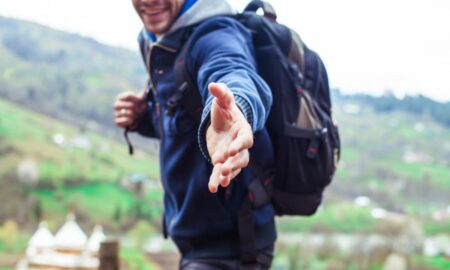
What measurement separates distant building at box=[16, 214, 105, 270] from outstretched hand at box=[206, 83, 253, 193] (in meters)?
4.93

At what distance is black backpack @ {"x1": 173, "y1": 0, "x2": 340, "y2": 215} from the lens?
1454 millimetres

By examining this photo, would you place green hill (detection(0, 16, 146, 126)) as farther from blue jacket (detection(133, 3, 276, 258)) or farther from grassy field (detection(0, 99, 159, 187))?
blue jacket (detection(133, 3, 276, 258))

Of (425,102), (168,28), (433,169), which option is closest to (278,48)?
(168,28)

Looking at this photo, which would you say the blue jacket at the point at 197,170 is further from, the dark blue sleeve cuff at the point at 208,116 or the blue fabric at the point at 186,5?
the dark blue sleeve cuff at the point at 208,116

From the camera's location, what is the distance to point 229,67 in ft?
3.94

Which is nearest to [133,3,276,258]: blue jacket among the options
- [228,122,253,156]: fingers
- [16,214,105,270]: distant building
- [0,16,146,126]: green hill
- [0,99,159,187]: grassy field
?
[228,122,253,156]: fingers

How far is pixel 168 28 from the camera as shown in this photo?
4.86 ft

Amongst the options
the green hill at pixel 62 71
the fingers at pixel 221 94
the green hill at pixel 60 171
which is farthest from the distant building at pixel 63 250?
the fingers at pixel 221 94

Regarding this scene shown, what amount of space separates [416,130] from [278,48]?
7.77 metres

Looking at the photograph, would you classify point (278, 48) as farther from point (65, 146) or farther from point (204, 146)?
point (65, 146)

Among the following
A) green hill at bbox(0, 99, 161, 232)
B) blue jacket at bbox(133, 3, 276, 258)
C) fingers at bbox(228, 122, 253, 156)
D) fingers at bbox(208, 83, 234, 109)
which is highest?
fingers at bbox(208, 83, 234, 109)

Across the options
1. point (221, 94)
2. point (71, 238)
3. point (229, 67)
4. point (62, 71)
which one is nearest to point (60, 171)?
point (71, 238)

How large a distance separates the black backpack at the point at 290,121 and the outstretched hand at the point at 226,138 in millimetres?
Answer: 427

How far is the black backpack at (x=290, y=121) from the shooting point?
4.77 feet
